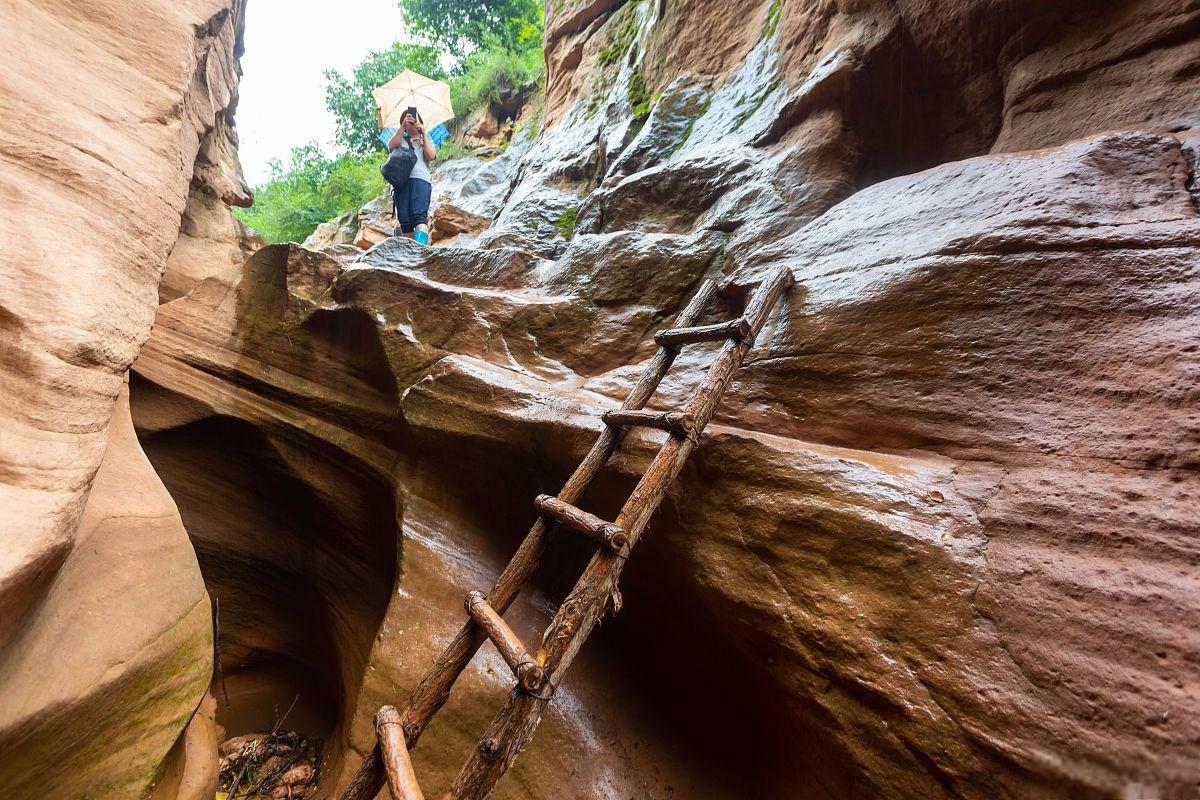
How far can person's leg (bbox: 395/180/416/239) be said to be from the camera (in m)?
7.62

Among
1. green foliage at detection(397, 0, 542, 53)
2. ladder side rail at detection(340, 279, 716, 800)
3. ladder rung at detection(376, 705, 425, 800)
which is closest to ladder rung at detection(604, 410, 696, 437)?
ladder side rail at detection(340, 279, 716, 800)

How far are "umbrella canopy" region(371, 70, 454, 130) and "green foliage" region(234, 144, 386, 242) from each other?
405cm

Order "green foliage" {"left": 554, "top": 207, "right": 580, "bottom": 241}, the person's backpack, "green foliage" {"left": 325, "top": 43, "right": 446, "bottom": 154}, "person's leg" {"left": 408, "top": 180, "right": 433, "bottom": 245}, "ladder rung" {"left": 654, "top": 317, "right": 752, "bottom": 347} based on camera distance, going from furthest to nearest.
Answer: "green foliage" {"left": 325, "top": 43, "right": 446, "bottom": 154} → "person's leg" {"left": 408, "top": 180, "right": 433, "bottom": 245} → the person's backpack → "green foliage" {"left": 554, "top": 207, "right": 580, "bottom": 241} → "ladder rung" {"left": 654, "top": 317, "right": 752, "bottom": 347}

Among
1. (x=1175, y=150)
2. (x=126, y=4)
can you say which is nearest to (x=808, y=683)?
(x=1175, y=150)

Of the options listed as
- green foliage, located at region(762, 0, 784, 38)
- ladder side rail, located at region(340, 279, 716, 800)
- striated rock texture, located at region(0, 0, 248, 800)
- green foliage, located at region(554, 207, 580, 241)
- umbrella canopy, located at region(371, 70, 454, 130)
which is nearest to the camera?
ladder side rail, located at region(340, 279, 716, 800)

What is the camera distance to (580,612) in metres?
2.08

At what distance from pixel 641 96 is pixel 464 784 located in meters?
7.71

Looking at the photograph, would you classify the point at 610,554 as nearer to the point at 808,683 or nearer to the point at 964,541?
the point at 808,683

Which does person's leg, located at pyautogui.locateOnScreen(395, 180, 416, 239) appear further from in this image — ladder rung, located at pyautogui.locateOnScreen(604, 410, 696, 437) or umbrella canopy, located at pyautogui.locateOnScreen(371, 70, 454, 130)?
ladder rung, located at pyautogui.locateOnScreen(604, 410, 696, 437)

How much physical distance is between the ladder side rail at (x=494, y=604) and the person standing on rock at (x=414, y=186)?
5907 mm

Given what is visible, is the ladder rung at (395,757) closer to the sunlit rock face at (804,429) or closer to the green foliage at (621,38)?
the sunlit rock face at (804,429)

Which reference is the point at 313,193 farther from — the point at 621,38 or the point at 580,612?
the point at 580,612

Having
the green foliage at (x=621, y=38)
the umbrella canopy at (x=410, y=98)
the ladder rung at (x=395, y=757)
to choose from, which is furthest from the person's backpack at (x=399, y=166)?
the ladder rung at (x=395, y=757)

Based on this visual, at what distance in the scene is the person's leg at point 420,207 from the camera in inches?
298
